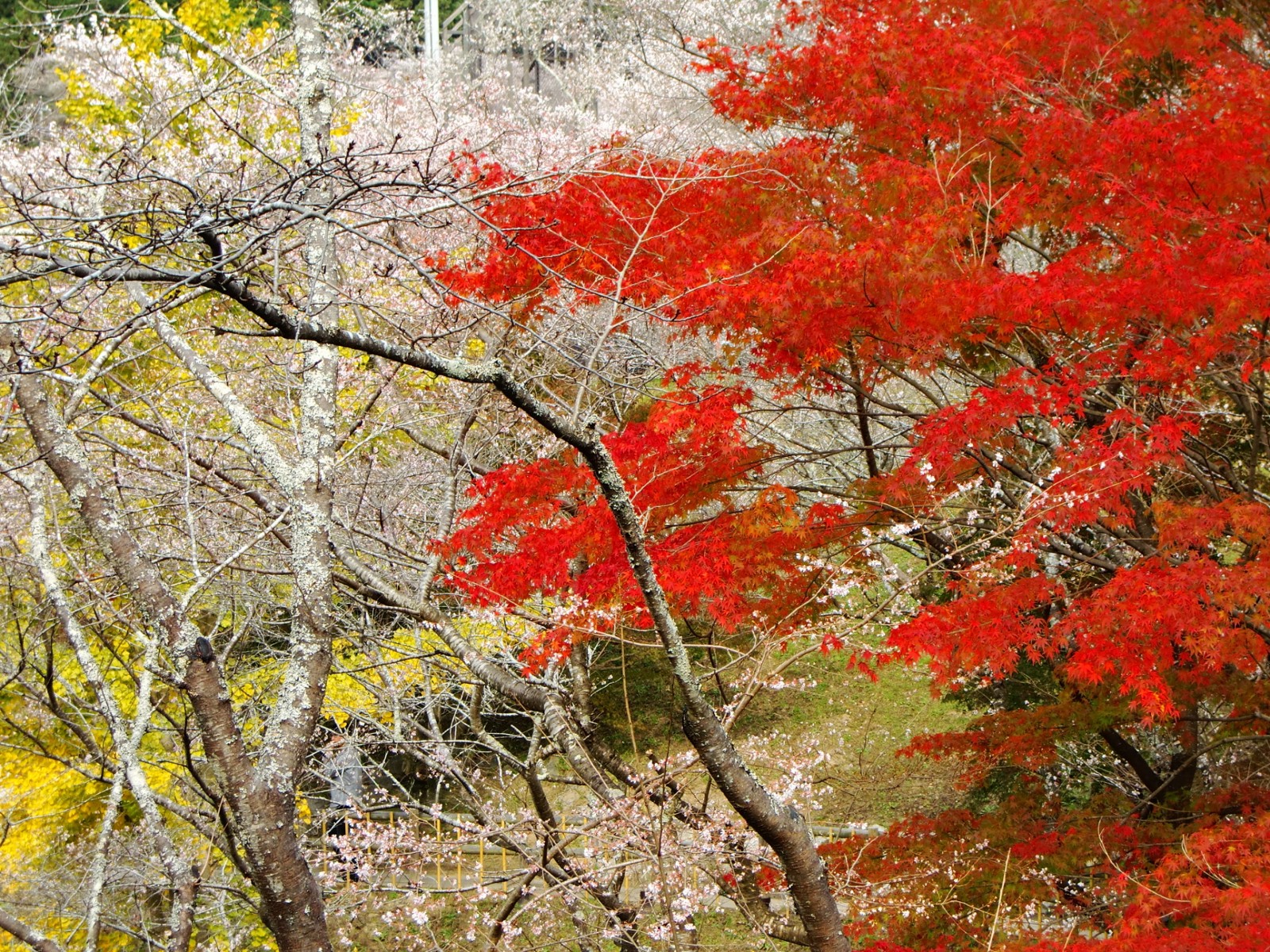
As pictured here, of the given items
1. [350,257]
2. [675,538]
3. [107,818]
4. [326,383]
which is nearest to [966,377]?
[675,538]

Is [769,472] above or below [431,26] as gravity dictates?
below

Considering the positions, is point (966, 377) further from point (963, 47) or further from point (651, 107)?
point (651, 107)

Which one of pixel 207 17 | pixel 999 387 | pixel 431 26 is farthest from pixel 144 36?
pixel 999 387

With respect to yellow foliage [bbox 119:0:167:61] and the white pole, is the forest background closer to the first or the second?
yellow foliage [bbox 119:0:167:61]

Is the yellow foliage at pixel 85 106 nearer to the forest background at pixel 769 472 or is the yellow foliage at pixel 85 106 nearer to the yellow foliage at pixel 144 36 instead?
the yellow foliage at pixel 144 36

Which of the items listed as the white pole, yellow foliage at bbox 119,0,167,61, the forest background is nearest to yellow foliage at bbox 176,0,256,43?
yellow foliage at bbox 119,0,167,61

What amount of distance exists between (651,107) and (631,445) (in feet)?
58.0

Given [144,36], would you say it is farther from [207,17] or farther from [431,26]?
[431,26]

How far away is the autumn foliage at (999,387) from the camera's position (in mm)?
4773

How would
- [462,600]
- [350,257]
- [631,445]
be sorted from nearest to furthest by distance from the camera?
[631,445]
[462,600]
[350,257]

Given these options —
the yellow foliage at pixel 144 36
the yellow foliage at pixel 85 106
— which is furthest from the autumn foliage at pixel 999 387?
the yellow foliage at pixel 144 36

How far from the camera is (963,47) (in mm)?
6055

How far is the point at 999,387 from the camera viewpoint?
5324mm

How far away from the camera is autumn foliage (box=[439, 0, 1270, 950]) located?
15.7 feet
